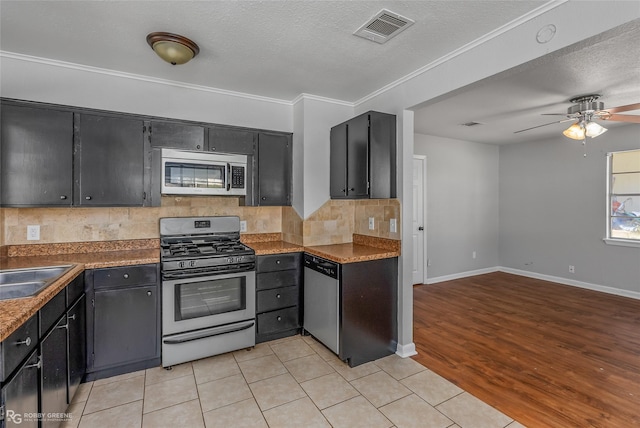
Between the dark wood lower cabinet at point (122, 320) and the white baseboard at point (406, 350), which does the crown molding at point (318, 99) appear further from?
the white baseboard at point (406, 350)

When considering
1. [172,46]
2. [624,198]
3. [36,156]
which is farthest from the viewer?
[624,198]

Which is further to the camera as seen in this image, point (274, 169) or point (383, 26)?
point (274, 169)

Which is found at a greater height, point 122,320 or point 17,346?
point 17,346

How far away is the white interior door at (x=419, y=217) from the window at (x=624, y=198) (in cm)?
277

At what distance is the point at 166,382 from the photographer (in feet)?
8.09

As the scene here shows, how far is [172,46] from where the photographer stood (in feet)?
7.41

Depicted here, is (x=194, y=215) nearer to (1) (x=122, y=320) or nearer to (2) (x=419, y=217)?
(1) (x=122, y=320)

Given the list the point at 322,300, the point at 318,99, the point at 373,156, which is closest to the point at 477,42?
the point at 373,156

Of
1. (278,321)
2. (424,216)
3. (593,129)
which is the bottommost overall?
(278,321)

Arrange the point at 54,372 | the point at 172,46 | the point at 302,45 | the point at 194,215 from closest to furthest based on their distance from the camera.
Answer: the point at 54,372 < the point at 172,46 < the point at 302,45 < the point at 194,215

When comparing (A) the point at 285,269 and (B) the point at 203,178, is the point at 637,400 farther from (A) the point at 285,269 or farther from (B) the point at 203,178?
(B) the point at 203,178

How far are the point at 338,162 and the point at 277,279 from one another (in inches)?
53.4

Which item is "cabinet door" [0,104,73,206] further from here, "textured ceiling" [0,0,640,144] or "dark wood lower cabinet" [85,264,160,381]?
"dark wood lower cabinet" [85,264,160,381]

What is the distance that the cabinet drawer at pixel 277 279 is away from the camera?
10.2 ft
